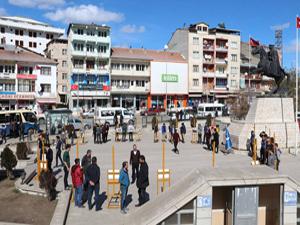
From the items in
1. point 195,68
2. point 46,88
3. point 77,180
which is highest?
point 195,68

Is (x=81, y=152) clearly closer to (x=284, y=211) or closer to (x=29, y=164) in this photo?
(x=29, y=164)

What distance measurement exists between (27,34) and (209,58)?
1545 inches

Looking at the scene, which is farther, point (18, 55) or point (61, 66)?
point (61, 66)

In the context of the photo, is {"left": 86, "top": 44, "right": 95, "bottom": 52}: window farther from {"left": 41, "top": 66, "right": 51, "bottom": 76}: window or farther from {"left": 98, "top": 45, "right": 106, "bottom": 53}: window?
{"left": 41, "top": 66, "right": 51, "bottom": 76}: window

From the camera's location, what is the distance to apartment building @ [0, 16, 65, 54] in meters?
71.4

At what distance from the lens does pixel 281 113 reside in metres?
23.7

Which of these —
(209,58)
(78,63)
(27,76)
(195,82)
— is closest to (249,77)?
(209,58)

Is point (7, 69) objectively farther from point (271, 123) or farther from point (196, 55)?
point (271, 123)

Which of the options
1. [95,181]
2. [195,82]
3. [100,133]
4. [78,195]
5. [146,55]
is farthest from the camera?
[195,82]

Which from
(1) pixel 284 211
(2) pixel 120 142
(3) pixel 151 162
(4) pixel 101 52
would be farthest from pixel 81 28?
(1) pixel 284 211

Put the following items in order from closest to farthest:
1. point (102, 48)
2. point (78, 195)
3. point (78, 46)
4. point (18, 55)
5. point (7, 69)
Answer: point (78, 195)
point (7, 69)
point (18, 55)
point (78, 46)
point (102, 48)

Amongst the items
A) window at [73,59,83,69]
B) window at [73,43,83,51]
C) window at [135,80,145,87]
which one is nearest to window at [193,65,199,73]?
window at [135,80,145,87]

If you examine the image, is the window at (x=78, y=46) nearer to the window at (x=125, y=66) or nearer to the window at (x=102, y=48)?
the window at (x=102, y=48)

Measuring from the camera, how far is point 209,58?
69.4 metres
